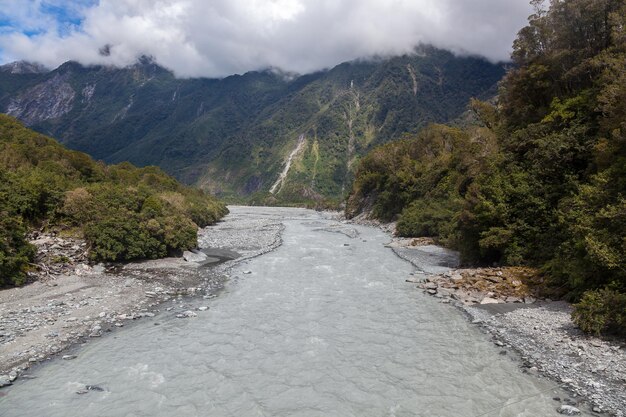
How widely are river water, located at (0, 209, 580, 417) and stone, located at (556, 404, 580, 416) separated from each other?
11.3 inches

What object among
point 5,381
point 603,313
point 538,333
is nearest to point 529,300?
point 538,333

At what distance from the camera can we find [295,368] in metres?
17.3

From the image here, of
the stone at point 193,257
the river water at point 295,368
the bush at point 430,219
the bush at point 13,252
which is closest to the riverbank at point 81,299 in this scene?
the stone at point 193,257

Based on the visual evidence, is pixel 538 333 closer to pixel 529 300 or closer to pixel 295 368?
pixel 529 300

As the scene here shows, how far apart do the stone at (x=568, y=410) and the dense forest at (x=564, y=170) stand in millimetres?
6360

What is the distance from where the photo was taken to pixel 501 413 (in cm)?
1373

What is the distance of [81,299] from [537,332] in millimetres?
27724

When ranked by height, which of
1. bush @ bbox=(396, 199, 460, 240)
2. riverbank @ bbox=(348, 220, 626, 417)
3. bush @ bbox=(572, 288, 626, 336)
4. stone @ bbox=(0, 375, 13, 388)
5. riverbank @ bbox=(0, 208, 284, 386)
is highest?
bush @ bbox=(396, 199, 460, 240)

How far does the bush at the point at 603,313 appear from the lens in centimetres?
1773

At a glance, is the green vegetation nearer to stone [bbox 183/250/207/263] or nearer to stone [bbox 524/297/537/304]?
stone [bbox 183/250/207/263]

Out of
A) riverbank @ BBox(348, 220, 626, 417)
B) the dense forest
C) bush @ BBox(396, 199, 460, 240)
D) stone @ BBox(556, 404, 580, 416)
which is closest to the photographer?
stone @ BBox(556, 404, 580, 416)

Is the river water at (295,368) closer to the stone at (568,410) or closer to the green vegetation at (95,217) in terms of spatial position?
the stone at (568,410)

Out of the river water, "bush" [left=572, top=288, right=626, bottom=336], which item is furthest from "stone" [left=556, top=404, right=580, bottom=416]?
"bush" [left=572, top=288, right=626, bottom=336]

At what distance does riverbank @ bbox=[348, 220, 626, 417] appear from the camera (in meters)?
14.7
